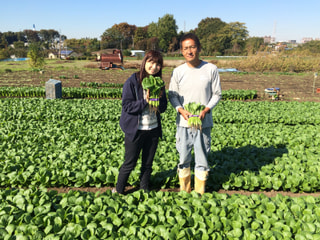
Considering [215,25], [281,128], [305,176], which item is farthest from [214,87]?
[215,25]

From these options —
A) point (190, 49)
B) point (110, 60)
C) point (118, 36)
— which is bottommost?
point (190, 49)

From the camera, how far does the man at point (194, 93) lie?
3.33 m

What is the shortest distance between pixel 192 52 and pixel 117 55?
30.8 m

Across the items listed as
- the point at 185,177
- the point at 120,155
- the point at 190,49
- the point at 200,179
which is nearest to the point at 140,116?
the point at 190,49

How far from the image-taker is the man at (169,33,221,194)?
10.9 ft

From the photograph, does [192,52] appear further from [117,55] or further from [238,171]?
[117,55]

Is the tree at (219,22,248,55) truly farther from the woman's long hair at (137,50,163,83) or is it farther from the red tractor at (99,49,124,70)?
the woman's long hair at (137,50,163,83)

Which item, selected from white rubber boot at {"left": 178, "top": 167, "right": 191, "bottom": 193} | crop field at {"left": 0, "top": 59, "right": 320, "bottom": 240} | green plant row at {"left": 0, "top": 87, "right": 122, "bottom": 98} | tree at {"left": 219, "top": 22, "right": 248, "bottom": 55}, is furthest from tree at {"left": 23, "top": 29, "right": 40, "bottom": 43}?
white rubber boot at {"left": 178, "top": 167, "right": 191, "bottom": 193}

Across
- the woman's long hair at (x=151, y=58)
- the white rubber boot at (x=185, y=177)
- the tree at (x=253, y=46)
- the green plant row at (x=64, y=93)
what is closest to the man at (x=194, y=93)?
the white rubber boot at (x=185, y=177)

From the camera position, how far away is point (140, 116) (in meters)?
3.41

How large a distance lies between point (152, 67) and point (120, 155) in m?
2.62

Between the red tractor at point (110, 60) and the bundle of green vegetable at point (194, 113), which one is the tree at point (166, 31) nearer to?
the red tractor at point (110, 60)

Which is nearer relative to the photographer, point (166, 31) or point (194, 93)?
point (194, 93)

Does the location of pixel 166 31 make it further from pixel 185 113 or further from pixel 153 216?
pixel 153 216
